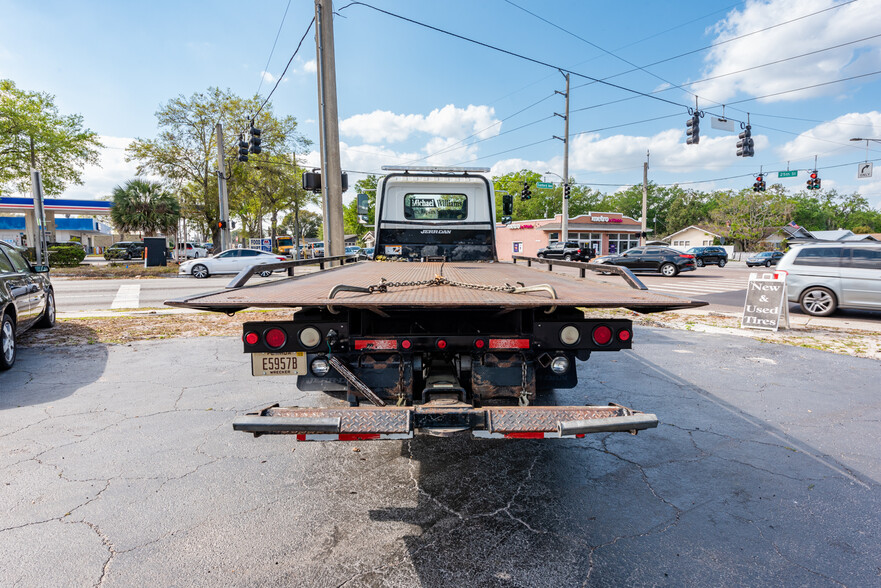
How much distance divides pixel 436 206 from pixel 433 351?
4.84 meters

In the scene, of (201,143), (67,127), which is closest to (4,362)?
(201,143)

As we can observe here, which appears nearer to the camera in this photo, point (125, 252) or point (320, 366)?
point (320, 366)

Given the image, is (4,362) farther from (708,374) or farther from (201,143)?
(201,143)

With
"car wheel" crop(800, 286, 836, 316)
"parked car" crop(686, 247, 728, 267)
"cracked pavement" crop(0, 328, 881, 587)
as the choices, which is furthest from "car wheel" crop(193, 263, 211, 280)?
"parked car" crop(686, 247, 728, 267)

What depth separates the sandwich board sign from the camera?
Result: 28.8 ft

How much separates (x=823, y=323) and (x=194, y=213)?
37550mm

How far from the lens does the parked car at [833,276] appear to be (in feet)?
31.5

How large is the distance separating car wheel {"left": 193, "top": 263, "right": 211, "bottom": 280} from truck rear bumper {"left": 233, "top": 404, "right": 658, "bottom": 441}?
69.1 ft

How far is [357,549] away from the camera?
2.55m

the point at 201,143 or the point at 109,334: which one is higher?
the point at 201,143

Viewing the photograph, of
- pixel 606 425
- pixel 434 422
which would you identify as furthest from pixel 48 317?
pixel 606 425

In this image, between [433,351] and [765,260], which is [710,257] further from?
[433,351]

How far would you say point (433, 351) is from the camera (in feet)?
10.0

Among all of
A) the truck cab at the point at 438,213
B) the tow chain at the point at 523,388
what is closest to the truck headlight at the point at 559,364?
the tow chain at the point at 523,388
